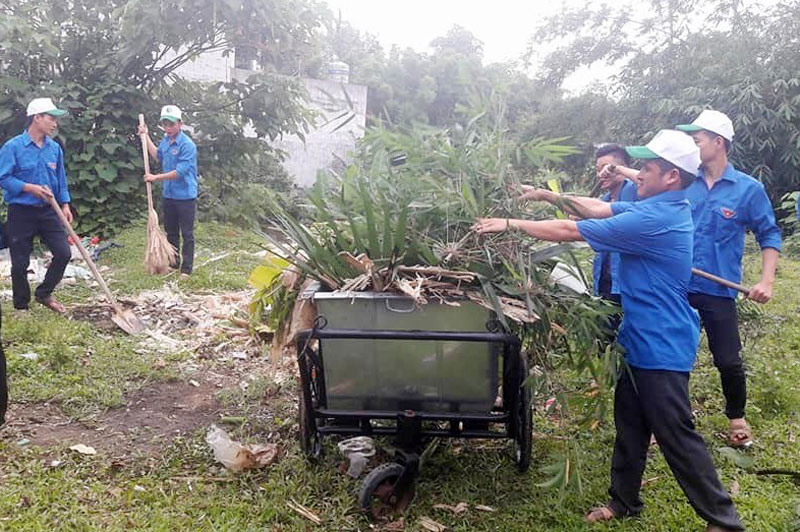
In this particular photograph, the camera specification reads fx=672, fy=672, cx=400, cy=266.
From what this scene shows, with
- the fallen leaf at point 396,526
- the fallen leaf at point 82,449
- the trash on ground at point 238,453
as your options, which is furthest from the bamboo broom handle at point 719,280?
the fallen leaf at point 82,449

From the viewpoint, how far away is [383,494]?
2.93 m

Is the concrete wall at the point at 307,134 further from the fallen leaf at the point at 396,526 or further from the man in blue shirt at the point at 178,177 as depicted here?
the fallen leaf at the point at 396,526

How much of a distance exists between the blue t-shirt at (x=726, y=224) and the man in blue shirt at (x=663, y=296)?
83 cm

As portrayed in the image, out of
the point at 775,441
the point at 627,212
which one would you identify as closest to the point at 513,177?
the point at 627,212

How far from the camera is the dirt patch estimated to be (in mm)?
3539

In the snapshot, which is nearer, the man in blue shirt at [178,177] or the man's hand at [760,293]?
the man's hand at [760,293]

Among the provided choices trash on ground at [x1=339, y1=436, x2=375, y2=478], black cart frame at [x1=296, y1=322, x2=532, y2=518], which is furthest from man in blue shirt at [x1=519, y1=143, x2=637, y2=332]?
trash on ground at [x1=339, y1=436, x2=375, y2=478]

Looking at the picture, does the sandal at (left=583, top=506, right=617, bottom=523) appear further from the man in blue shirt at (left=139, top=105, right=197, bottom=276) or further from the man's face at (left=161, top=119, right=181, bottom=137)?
the man's face at (left=161, top=119, right=181, bottom=137)

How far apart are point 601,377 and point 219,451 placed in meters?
1.86

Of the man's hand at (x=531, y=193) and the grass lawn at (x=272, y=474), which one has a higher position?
the man's hand at (x=531, y=193)

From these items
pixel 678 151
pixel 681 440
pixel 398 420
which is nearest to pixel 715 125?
pixel 678 151

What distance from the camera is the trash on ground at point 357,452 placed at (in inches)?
128

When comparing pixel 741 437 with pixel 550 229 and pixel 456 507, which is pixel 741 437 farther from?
pixel 550 229

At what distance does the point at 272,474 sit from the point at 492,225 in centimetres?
163
